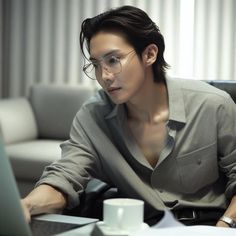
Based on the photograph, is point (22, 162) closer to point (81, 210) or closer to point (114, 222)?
point (81, 210)

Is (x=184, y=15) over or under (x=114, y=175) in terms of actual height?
over

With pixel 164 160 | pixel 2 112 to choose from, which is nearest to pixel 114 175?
pixel 164 160

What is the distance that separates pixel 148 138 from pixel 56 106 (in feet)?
7.87

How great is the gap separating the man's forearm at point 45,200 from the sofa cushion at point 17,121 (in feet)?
7.28

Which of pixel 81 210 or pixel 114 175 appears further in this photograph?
pixel 114 175

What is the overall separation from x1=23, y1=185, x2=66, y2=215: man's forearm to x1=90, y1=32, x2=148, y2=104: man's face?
333mm

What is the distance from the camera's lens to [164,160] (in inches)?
60.9

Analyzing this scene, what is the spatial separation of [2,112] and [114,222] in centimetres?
281

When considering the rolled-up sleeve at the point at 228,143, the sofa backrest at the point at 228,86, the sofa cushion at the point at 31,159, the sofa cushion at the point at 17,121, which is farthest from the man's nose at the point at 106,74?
the sofa cushion at the point at 17,121

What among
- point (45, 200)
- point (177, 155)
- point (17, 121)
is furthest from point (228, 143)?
point (17, 121)

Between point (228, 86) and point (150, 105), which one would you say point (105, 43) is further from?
point (228, 86)

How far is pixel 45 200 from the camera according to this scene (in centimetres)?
132

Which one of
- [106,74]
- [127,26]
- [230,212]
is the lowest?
[230,212]

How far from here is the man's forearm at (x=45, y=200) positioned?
1.27 meters
